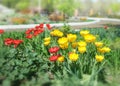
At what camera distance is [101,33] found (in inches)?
510

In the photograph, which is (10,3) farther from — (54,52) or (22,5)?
(54,52)

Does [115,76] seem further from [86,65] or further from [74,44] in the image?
[74,44]

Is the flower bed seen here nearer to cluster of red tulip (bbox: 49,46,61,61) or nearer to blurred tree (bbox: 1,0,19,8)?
cluster of red tulip (bbox: 49,46,61,61)

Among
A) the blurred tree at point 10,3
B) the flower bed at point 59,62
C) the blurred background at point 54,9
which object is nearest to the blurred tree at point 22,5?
the blurred background at point 54,9

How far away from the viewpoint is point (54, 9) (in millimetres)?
70625

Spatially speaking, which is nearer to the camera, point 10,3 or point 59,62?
point 59,62

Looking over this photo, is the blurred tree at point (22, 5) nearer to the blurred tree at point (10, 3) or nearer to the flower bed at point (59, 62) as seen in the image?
the blurred tree at point (10, 3)

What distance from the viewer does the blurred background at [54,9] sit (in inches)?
1617

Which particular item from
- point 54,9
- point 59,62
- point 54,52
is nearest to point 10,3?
point 54,9

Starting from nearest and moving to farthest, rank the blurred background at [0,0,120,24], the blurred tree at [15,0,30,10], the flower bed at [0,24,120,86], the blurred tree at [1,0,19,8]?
1. the flower bed at [0,24,120,86]
2. the blurred background at [0,0,120,24]
3. the blurred tree at [15,0,30,10]
4. the blurred tree at [1,0,19,8]

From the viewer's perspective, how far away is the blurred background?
41.1 meters

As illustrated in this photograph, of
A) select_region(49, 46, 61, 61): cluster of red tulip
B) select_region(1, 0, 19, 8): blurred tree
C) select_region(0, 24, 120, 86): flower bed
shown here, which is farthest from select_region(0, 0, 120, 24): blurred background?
select_region(49, 46, 61, 61): cluster of red tulip

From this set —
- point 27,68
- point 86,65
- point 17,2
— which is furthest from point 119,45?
point 17,2

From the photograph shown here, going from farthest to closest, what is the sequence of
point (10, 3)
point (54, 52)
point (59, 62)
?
point (10, 3)
point (59, 62)
point (54, 52)
